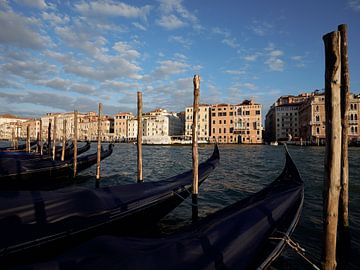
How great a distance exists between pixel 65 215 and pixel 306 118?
50413 mm

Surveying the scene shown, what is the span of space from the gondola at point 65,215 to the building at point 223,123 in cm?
4958

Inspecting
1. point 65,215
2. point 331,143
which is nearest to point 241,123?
point 65,215

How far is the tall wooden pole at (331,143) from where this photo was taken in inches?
86.7

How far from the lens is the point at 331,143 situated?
2219 mm

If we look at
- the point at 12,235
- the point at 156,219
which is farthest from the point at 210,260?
the point at 156,219

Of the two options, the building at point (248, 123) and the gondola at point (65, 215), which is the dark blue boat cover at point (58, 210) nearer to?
the gondola at point (65, 215)

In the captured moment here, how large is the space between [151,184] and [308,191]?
539 centimetres

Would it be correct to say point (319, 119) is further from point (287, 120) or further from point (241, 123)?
point (241, 123)

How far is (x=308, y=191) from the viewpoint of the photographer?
7652 mm

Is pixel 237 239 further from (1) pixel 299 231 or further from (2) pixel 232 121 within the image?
(2) pixel 232 121

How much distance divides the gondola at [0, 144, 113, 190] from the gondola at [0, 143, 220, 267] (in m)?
5.35

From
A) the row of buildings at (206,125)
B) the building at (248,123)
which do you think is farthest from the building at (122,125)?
the building at (248,123)

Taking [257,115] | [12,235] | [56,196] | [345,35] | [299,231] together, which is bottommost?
[299,231]

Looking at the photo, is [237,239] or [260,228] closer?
[237,239]
